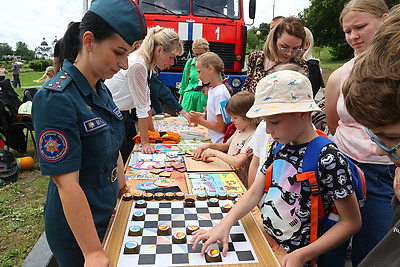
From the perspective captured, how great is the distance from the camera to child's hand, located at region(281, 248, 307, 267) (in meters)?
1.15

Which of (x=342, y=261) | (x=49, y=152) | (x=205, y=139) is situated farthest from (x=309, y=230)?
(x=205, y=139)

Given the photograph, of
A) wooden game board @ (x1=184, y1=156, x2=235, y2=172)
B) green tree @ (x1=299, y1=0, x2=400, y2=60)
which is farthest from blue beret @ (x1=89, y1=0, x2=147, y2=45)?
green tree @ (x1=299, y1=0, x2=400, y2=60)

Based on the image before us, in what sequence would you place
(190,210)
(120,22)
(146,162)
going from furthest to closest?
(146,162) < (190,210) < (120,22)

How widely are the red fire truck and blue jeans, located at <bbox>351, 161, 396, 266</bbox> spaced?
476 cm

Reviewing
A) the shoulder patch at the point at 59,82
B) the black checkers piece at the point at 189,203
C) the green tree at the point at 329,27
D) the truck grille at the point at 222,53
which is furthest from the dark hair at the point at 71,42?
the green tree at the point at 329,27

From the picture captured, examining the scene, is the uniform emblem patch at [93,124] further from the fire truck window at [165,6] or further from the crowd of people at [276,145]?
the fire truck window at [165,6]

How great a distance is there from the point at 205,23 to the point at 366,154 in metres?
5.10

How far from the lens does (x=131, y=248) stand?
121 centimetres

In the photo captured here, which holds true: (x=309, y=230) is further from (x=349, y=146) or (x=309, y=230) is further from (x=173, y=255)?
(x=349, y=146)

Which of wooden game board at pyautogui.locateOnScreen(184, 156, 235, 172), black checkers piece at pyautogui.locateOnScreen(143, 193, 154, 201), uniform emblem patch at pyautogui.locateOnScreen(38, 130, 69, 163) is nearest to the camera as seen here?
uniform emblem patch at pyautogui.locateOnScreen(38, 130, 69, 163)

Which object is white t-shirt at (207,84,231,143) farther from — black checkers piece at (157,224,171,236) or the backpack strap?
black checkers piece at (157,224,171,236)

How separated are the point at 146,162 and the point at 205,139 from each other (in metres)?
0.95

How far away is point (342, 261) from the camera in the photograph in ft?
4.64

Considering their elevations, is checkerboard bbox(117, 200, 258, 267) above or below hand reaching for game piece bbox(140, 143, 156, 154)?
above
